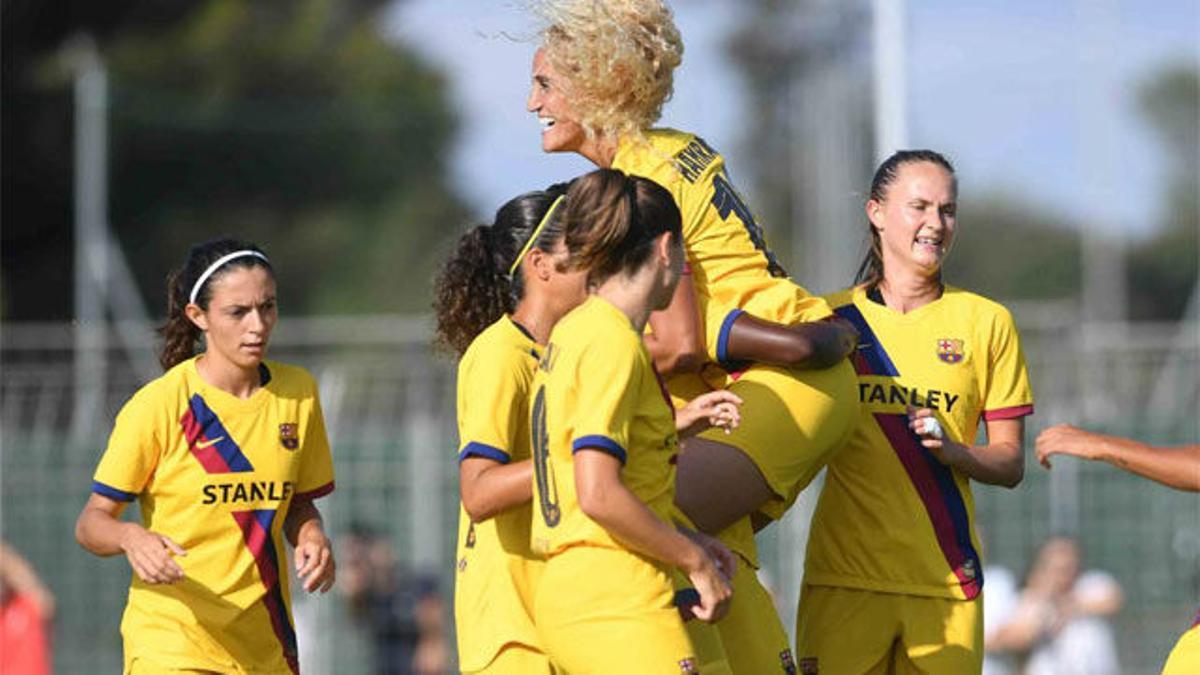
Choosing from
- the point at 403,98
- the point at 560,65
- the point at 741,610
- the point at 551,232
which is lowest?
the point at 741,610

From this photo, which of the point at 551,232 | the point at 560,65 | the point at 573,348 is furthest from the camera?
the point at 560,65

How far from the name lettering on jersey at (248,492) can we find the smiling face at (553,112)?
1.59m

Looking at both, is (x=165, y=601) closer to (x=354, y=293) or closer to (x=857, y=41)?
(x=354, y=293)

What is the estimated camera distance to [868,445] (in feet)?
22.5

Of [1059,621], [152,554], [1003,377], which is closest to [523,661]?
[152,554]

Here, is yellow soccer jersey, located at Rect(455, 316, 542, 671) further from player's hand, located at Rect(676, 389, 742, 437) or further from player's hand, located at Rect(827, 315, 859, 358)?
player's hand, located at Rect(827, 315, 859, 358)

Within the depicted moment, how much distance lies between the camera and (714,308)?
6332mm

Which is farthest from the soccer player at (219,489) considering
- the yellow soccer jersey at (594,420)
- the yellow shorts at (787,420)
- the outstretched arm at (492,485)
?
the yellow soccer jersey at (594,420)

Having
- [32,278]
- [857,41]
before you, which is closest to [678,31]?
[32,278]

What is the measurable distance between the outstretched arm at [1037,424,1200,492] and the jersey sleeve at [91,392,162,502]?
286 centimetres

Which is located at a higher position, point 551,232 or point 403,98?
point 403,98

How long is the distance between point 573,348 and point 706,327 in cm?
98

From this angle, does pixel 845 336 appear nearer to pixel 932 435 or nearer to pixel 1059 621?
pixel 932 435

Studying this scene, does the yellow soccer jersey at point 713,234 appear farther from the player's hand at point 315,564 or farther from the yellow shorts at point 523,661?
the player's hand at point 315,564
